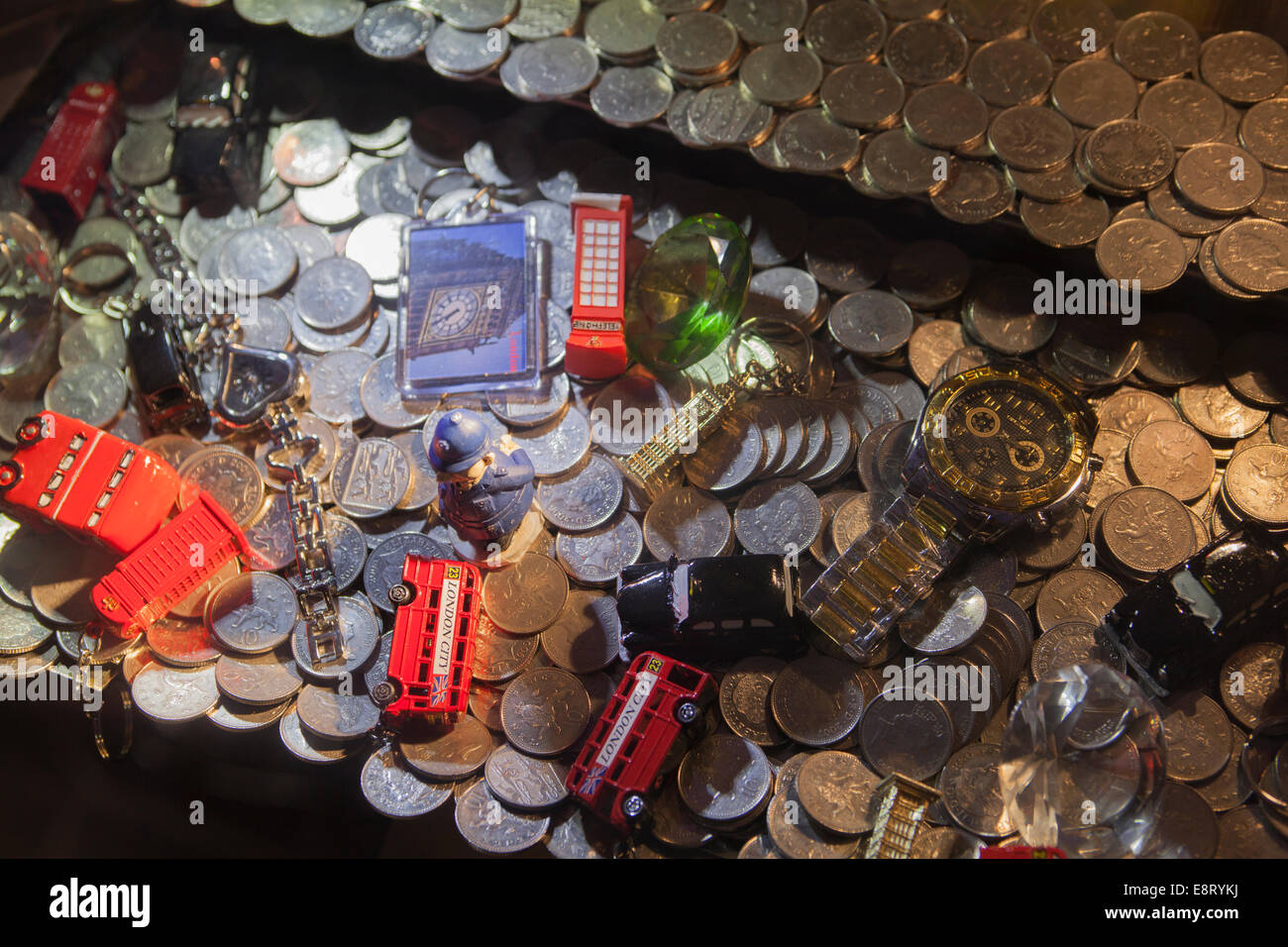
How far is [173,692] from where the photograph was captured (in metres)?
3.07

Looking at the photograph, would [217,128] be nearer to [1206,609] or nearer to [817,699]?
[817,699]

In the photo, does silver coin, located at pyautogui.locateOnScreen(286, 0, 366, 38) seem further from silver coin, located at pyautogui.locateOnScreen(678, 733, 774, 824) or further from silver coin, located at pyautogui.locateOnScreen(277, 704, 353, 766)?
silver coin, located at pyautogui.locateOnScreen(678, 733, 774, 824)

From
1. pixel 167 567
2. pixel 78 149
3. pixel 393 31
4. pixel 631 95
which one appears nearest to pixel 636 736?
pixel 167 567

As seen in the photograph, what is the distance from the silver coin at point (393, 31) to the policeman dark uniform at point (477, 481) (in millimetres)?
1499

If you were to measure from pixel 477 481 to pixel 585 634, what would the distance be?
22.0 inches

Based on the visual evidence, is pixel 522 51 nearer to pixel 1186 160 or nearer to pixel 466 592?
pixel 466 592

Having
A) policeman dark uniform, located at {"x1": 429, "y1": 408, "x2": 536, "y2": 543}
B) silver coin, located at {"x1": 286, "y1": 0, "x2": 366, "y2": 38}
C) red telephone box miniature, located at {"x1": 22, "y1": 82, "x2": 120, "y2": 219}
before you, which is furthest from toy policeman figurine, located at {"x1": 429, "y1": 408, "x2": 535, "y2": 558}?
red telephone box miniature, located at {"x1": 22, "y1": 82, "x2": 120, "y2": 219}

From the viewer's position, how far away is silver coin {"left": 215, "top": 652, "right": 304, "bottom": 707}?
119 inches

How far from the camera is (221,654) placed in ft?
10.2

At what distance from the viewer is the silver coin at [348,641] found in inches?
119

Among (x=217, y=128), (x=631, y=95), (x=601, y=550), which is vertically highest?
(x=631, y=95)

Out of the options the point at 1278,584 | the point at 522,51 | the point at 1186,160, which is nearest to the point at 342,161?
the point at 522,51

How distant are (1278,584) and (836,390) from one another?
1.34 metres

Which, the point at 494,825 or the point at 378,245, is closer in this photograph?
the point at 494,825
